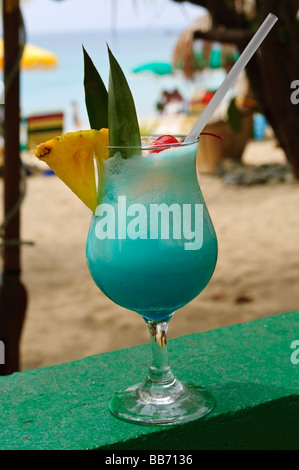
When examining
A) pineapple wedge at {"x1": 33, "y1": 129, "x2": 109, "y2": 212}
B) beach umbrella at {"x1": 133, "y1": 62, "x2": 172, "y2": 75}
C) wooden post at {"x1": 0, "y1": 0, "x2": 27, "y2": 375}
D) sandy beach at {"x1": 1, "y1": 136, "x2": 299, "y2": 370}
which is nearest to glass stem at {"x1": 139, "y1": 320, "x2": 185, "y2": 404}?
pineapple wedge at {"x1": 33, "y1": 129, "x2": 109, "y2": 212}

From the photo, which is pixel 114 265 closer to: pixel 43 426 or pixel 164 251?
pixel 164 251

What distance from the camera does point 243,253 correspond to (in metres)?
5.15

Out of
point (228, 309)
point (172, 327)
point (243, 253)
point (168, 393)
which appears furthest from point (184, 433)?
point (243, 253)

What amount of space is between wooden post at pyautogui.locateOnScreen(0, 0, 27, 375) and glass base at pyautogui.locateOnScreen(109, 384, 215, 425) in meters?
1.26

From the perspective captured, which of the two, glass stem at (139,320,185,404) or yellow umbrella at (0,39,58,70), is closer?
glass stem at (139,320,185,404)

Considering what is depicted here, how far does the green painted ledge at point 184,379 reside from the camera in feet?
2.88

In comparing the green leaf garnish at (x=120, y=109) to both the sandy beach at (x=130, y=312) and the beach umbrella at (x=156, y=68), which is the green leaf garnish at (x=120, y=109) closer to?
the sandy beach at (x=130, y=312)

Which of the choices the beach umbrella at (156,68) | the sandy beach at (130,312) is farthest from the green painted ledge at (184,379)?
the beach umbrella at (156,68)

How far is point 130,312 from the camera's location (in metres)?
3.99

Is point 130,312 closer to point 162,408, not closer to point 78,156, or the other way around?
point 162,408

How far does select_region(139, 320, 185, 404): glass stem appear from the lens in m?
0.93

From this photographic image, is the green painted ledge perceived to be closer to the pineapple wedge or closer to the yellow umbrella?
the pineapple wedge

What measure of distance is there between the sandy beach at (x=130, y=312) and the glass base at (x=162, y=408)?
239 cm

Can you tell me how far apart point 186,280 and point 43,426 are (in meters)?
0.30
